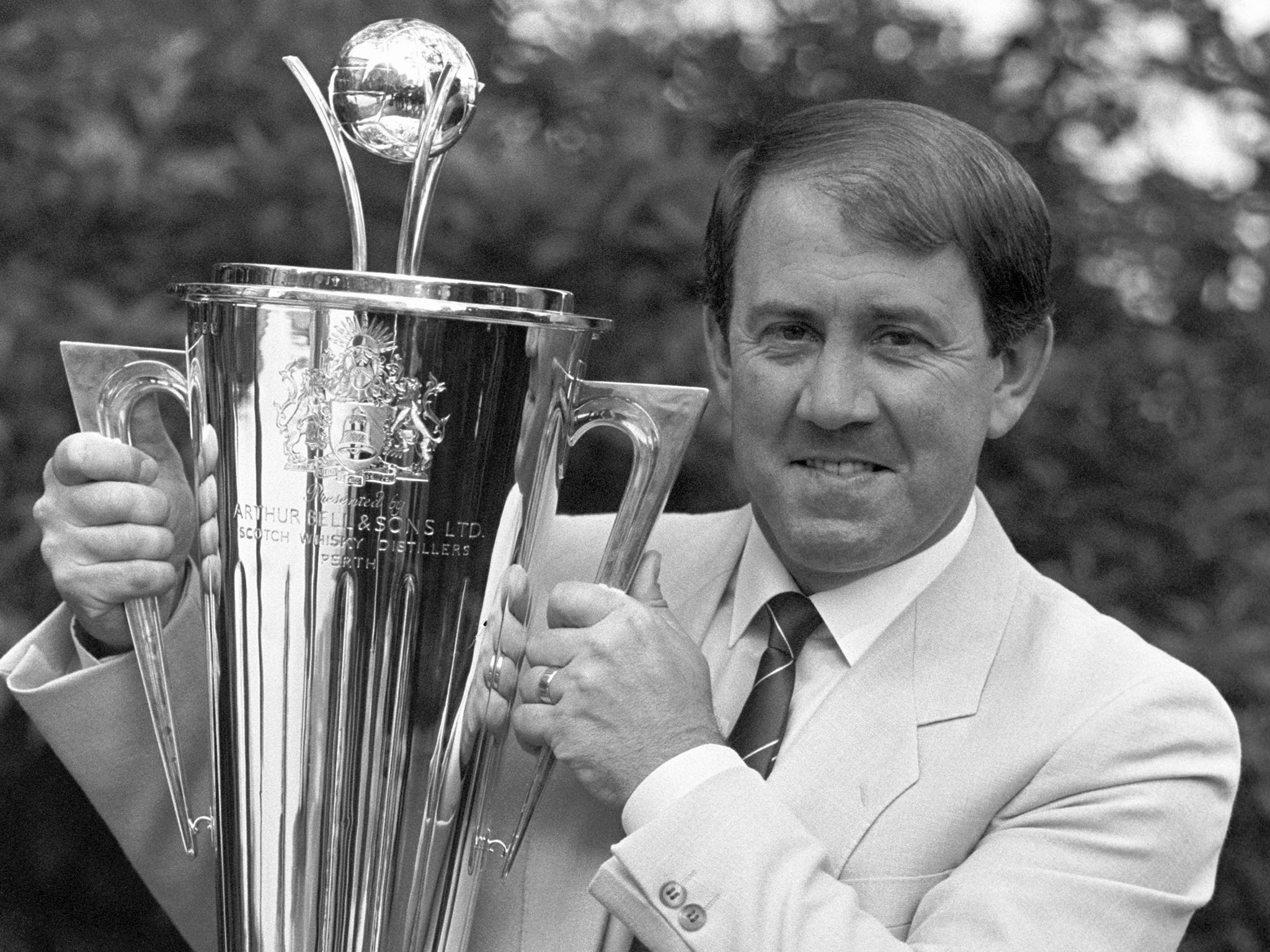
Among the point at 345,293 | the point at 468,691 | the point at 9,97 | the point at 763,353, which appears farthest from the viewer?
the point at 9,97

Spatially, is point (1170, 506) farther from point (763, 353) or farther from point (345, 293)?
point (345, 293)

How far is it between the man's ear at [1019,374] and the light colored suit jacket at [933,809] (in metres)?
0.12

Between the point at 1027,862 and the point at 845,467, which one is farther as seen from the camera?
the point at 845,467

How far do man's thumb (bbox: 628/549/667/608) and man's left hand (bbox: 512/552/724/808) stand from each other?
0.21 ft

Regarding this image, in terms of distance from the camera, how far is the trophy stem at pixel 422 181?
1.59 meters

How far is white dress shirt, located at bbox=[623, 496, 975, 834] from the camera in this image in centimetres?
182

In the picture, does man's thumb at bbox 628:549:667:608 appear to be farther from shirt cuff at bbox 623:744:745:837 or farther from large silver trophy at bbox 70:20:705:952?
shirt cuff at bbox 623:744:745:837

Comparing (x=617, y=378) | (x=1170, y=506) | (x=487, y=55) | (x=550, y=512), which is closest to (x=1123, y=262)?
(x=1170, y=506)

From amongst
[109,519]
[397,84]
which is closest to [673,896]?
[109,519]

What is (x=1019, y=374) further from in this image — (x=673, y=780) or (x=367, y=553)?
(x=367, y=553)

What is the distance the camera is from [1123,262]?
10.2 feet

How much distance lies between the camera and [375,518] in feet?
5.00

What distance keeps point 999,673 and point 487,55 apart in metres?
1.68

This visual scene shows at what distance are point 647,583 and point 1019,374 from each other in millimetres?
476
